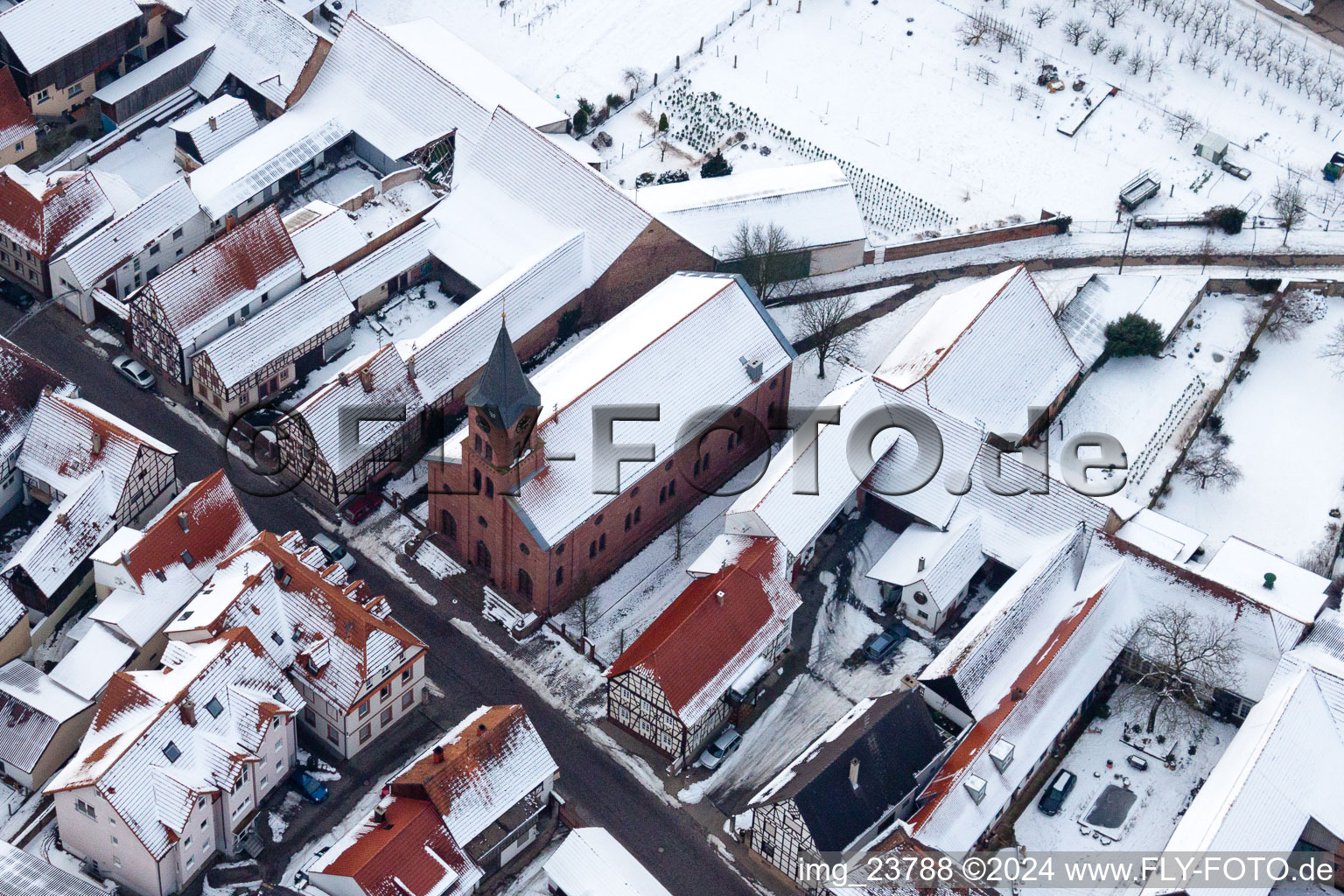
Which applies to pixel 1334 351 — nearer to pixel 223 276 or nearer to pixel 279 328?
pixel 279 328

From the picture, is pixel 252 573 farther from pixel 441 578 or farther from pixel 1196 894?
pixel 1196 894

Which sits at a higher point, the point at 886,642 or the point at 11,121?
the point at 886,642

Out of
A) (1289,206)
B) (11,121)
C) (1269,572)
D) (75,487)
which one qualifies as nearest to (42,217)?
(11,121)

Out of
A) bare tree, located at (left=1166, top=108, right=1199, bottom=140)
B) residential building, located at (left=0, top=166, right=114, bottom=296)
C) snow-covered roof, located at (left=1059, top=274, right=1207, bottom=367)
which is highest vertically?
bare tree, located at (left=1166, top=108, right=1199, bottom=140)

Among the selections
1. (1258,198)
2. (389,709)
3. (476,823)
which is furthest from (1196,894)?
(1258,198)

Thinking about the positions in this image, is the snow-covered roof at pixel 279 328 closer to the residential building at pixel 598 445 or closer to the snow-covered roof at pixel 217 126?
the residential building at pixel 598 445

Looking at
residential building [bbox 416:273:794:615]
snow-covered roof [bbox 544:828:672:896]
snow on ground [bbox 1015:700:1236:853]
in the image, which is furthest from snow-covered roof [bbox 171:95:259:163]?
snow on ground [bbox 1015:700:1236:853]

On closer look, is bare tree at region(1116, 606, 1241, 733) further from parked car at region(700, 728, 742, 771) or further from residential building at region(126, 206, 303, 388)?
residential building at region(126, 206, 303, 388)

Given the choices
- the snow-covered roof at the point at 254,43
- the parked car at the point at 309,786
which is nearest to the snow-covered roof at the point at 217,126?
the snow-covered roof at the point at 254,43
